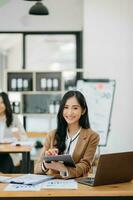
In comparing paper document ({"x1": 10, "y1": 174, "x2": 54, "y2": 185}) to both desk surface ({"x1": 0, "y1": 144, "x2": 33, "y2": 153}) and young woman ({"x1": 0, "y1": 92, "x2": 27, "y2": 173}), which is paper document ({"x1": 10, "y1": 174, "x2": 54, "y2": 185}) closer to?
desk surface ({"x1": 0, "y1": 144, "x2": 33, "y2": 153})

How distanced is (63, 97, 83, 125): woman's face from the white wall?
143 inches

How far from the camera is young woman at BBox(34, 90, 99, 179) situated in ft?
10.1

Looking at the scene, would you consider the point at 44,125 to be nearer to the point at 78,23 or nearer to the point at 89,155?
the point at 78,23

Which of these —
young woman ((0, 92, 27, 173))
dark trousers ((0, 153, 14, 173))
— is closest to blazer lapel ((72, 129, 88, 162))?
dark trousers ((0, 153, 14, 173))

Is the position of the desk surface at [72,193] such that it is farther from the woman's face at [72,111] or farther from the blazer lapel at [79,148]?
the woman's face at [72,111]

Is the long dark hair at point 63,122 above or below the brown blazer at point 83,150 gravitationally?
above

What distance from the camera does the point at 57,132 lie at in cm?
316

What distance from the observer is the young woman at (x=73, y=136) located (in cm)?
307

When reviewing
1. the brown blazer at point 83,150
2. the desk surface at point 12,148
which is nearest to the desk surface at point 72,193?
the brown blazer at point 83,150

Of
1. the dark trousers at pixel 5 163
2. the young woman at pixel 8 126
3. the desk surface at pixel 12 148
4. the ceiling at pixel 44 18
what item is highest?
the ceiling at pixel 44 18

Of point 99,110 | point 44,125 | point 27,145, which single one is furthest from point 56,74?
point 27,145

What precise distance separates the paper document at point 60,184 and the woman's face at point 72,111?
57 cm

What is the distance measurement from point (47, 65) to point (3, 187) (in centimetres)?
592

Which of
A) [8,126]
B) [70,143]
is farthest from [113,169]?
[8,126]
